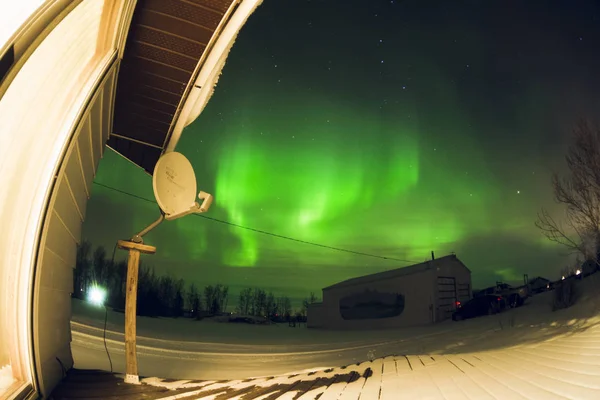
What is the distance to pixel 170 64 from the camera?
4188mm

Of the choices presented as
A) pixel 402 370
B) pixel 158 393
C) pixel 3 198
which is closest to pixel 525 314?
pixel 402 370

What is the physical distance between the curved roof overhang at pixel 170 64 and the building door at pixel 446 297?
2045 centimetres

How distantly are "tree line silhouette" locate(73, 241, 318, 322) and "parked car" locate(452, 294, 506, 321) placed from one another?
31.5 metres

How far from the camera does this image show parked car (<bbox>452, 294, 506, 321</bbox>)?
62.2 feet

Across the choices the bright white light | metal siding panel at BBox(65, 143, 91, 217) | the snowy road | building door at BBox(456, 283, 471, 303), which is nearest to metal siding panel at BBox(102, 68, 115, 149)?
metal siding panel at BBox(65, 143, 91, 217)

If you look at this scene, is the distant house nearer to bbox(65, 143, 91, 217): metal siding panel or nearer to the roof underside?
the roof underside

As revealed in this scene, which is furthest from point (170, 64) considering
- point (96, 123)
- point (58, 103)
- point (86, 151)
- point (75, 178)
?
point (75, 178)

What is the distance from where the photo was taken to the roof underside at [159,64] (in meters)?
3.43

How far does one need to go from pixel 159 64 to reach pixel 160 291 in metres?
65.6

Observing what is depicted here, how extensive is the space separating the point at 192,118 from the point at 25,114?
2848mm

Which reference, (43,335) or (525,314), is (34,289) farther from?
(525,314)

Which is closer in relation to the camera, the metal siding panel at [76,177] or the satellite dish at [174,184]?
the metal siding panel at [76,177]

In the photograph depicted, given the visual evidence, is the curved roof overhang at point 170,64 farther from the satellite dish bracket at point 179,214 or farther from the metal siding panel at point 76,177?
the metal siding panel at point 76,177

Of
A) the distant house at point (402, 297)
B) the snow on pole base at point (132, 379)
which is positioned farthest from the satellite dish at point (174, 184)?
the distant house at point (402, 297)
